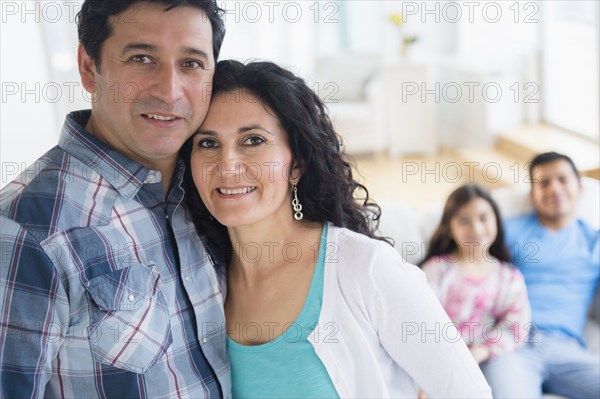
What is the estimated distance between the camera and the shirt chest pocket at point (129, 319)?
128cm

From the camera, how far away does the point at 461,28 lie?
21.8ft

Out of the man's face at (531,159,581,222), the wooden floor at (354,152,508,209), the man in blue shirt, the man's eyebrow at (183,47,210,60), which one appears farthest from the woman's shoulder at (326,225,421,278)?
the wooden floor at (354,152,508,209)

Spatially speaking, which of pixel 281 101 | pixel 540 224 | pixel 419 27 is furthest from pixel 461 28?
pixel 281 101

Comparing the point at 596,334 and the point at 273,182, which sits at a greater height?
the point at 273,182

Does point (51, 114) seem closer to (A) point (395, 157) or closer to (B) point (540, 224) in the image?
(B) point (540, 224)

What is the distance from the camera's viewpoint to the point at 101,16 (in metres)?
1.40

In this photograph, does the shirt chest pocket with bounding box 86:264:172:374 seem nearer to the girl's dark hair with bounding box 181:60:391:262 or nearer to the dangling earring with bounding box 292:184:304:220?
the girl's dark hair with bounding box 181:60:391:262

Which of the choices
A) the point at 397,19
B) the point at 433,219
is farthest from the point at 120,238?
the point at 397,19

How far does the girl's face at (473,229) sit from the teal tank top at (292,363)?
127 centimetres

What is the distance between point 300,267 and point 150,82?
0.51 meters

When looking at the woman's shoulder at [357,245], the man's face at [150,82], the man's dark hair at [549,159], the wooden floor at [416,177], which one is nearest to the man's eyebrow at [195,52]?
the man's face at [150,82]

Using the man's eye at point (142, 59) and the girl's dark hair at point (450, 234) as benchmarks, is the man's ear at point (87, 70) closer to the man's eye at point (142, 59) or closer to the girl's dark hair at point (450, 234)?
the man's eye at point (142, 59)

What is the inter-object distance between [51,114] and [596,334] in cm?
272

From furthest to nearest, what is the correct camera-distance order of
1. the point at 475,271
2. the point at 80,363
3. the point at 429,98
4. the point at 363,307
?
1. the point at 429,98
2. the point at 475,271
3. the point at 363,307
4. the point at 80,363
